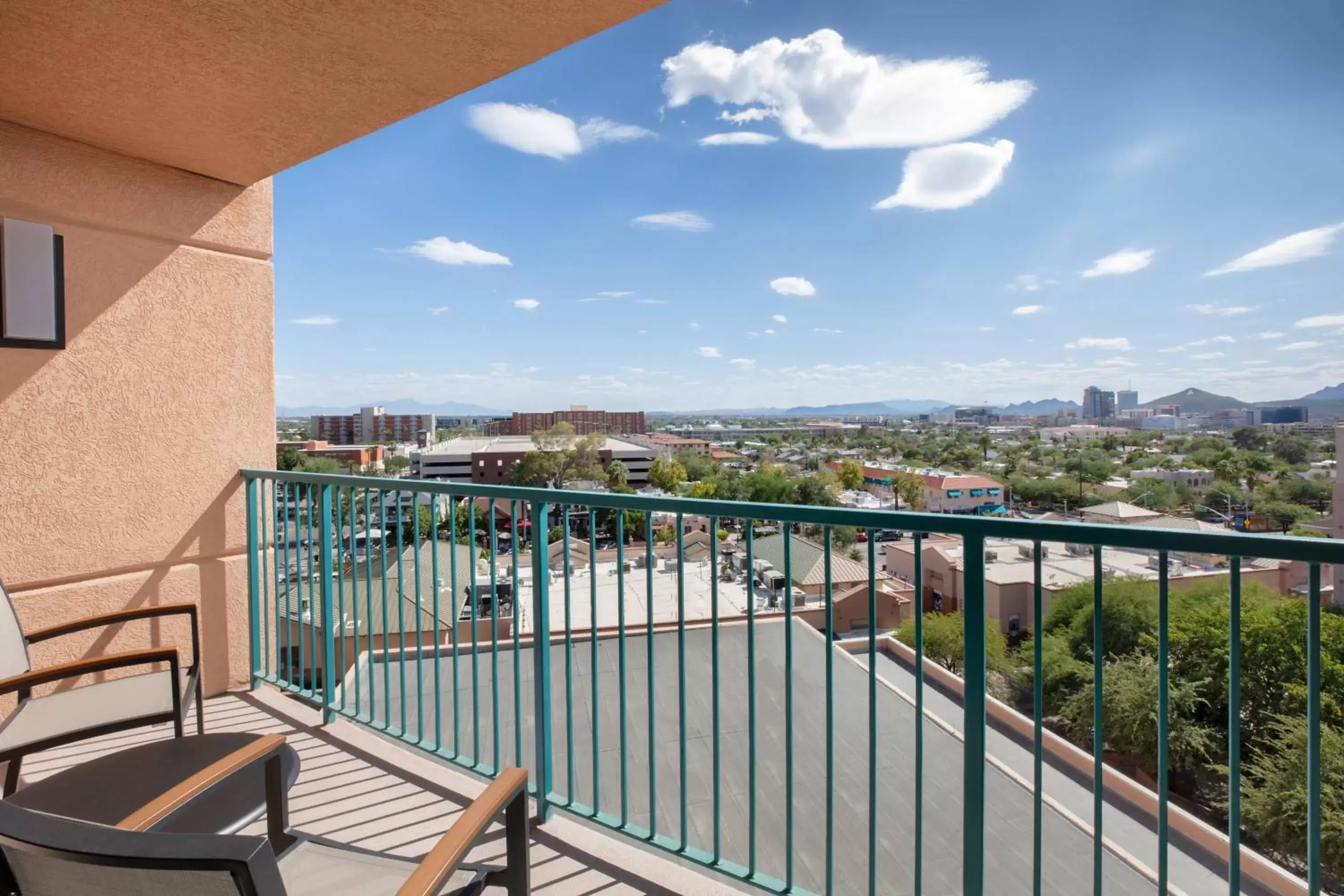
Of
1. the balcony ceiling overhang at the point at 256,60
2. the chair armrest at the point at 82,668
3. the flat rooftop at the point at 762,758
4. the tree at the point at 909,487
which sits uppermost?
the balcony ceiling overhang at the point at 256,60

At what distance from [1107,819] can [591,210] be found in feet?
191

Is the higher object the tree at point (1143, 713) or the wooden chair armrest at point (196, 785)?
the wooden chair armrest at point (196, 785)

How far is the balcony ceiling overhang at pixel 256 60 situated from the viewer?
1899 millimetres

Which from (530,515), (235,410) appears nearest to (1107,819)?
(530,515)

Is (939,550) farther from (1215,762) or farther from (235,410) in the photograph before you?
(235,410)

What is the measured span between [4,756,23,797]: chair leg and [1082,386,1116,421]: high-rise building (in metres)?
45.1

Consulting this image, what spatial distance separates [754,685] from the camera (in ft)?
5.43

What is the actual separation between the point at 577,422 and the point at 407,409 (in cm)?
1057

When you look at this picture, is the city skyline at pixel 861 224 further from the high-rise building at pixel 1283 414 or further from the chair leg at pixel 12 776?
the chair leg at pixel 12 776

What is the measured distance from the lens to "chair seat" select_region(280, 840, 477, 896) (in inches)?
46.0

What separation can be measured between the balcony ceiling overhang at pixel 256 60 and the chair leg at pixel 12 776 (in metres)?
2.06

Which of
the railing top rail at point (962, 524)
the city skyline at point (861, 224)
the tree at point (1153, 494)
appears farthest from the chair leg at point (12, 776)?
the city skyline at point (861, 224)

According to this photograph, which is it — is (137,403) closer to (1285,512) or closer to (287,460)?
(287,460)

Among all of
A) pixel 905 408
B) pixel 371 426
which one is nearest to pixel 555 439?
pixel 371 426
